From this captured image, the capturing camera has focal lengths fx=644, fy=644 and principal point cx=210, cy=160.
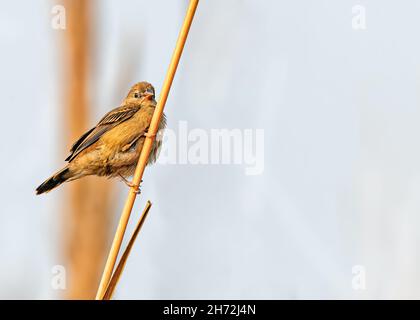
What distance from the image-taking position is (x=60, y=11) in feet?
9.97

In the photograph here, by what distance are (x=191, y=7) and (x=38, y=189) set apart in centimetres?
177

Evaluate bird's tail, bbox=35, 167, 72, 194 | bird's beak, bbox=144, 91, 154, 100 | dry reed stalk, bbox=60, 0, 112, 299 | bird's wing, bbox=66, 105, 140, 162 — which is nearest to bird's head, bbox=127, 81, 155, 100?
bird's beak, bbox=144, 91, 154, 100

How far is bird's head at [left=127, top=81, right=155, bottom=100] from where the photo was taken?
423 cm

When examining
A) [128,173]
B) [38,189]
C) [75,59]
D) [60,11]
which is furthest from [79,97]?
[128,173]

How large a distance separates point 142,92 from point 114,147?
20.6 inches

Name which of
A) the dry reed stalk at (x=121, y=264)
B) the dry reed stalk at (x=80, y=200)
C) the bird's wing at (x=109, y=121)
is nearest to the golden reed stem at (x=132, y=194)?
the dry reed stalk at (x=121, y=264)

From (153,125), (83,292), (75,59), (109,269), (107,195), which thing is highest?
(75,59)

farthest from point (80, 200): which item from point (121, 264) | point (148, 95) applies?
point (148, 95)

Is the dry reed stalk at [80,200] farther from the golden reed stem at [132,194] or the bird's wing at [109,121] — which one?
the bird's wing at [109,121]

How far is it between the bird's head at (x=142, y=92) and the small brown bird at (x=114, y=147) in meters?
0.07

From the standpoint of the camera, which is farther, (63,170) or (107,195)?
(63,170)

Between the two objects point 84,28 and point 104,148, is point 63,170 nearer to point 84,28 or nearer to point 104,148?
point 104,148

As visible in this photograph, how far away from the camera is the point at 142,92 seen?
425 centimetres

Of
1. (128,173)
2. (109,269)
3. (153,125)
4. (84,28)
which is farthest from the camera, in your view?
(128,173)
